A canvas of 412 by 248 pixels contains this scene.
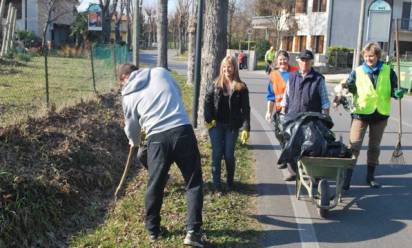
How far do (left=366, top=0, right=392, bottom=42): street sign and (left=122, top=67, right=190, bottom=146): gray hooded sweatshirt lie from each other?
21609 millimetres

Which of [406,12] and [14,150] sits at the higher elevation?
[406,12]

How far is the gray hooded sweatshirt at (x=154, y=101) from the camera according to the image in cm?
477

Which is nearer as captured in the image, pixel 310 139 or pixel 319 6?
pixel 310 139

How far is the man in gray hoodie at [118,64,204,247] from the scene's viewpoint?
4.77m

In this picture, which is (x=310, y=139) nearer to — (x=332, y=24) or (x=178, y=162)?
(x=178, y=162)

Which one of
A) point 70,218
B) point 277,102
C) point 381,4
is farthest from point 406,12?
point 70,218

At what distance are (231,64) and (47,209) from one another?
2.65 m

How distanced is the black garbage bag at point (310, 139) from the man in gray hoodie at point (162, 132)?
1.48m

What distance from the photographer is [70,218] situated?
222 inches

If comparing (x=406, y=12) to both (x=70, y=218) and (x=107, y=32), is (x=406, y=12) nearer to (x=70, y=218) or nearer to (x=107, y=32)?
(x=107, y=32)

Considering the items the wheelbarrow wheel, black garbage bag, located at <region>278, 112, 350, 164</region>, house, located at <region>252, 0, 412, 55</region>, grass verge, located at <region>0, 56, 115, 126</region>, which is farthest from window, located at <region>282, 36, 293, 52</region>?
the wheelbarrow wheel

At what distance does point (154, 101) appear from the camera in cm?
476

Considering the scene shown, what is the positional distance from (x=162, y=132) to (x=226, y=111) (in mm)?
1663

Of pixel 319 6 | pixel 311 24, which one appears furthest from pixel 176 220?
pixel 311 24
